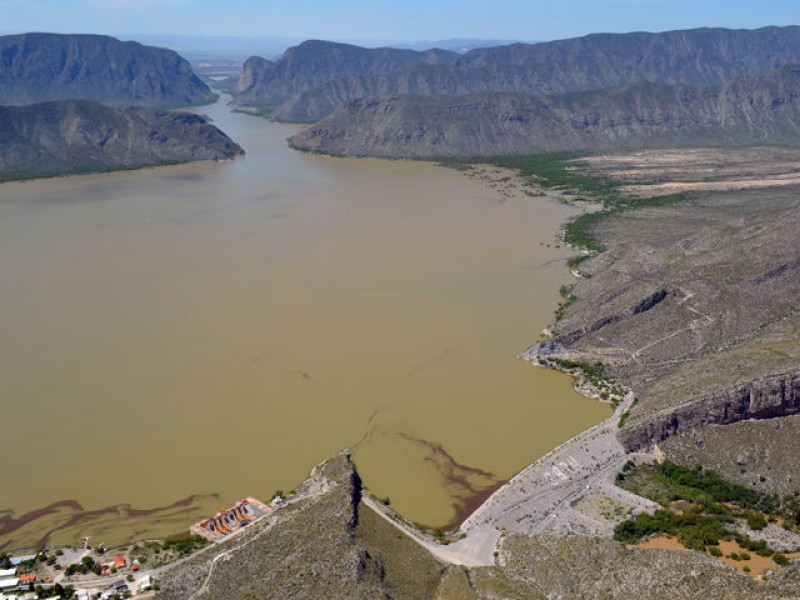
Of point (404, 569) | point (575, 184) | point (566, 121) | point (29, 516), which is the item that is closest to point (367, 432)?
point (404, 569)

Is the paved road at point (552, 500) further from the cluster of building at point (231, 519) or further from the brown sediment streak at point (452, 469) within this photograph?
the cluster of building at point (231, 519)

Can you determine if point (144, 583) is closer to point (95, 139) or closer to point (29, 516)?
point (29, 516)

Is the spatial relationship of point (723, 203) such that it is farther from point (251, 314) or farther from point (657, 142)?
point (251, 314)

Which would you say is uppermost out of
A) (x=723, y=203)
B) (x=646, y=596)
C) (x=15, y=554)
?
(x=723, y=203)

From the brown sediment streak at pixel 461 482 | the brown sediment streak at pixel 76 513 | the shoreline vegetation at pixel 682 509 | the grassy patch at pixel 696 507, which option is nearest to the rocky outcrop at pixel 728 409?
the shoreline vegetation at pixel 682 509

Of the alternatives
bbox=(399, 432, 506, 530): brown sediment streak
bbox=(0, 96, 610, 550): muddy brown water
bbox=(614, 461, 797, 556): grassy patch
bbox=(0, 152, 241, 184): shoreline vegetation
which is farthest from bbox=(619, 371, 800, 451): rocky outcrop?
bbox=(0, 152, 241, 184): shoreline vegetation

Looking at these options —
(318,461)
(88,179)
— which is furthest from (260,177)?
(318,461)

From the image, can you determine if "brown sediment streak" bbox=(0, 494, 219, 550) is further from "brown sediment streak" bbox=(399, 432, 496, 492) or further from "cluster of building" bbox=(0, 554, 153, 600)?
"brown sediment streak" bbox=(399, 432, 496, 492)
